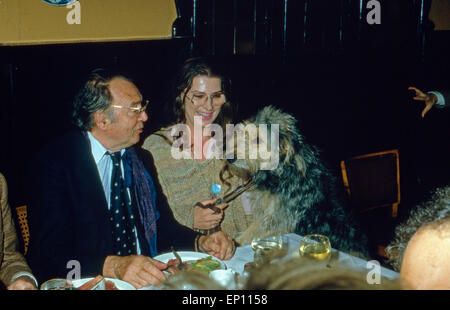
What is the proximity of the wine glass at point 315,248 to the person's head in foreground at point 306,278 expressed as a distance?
1.09 metres

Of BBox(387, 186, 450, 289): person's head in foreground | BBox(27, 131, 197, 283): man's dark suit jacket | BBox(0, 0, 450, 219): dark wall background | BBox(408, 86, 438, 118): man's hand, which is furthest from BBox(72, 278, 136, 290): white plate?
BBox(408, 86, 438, 118): man's hand

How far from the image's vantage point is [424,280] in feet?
2.34

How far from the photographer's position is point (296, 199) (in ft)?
8.14

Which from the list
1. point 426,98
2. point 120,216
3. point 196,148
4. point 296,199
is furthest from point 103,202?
point 426,98

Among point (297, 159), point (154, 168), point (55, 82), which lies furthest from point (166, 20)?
point (297, 159)

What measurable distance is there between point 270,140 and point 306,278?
6.27ft

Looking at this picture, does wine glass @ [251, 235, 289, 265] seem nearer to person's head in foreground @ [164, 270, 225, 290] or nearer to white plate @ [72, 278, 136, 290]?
white plate @ [72, 278, 136, 290]

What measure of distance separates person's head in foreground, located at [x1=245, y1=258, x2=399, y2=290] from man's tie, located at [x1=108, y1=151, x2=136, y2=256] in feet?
5.58

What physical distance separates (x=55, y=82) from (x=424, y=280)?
2958 millimetres

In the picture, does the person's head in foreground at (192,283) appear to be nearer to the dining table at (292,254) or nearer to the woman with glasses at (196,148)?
the dining table at (292,254)

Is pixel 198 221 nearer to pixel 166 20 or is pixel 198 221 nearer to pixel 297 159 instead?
pixel 297 159

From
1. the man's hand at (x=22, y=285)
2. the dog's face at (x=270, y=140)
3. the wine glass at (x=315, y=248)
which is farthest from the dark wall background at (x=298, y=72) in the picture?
the wine glass at (x=315, y=248)

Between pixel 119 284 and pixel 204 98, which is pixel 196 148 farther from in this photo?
pixel 119 284

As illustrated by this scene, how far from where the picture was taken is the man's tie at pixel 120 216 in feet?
7.36
